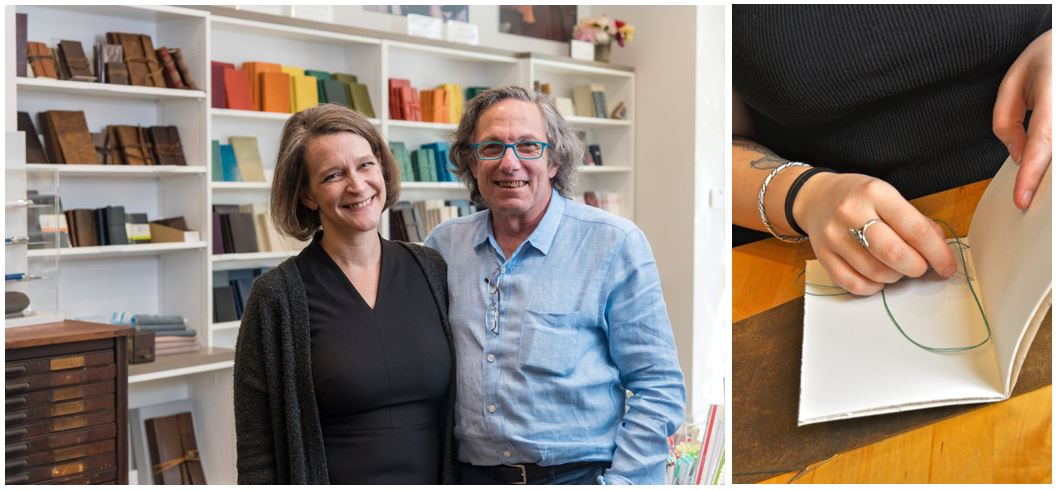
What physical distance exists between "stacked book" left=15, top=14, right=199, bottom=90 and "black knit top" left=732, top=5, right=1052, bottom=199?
3579mm

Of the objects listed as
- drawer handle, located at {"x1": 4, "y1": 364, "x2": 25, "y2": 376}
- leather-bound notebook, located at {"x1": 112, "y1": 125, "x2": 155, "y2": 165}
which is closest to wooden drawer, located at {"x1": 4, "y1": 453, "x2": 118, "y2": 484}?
drawer handle, located at {"x1": 4, "y1": 364, "x2": 25, "y2": 376}

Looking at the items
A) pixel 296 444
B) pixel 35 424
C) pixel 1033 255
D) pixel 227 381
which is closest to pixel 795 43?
pixel 1033 255

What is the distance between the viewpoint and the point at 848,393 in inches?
53.1

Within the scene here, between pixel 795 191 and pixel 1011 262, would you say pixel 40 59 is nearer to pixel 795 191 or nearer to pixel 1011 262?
pixel 795 191

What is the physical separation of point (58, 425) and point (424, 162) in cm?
275

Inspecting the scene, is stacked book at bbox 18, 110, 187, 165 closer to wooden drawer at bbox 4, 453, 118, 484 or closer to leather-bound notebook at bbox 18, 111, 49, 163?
leather-bound notebook at bbox 18, 111, 49, 163

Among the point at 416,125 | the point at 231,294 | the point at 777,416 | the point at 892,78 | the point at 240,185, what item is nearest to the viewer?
the point at 892,78

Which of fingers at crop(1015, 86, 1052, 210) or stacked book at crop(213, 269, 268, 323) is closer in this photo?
fingers at crop(1015, 86, 1052, 210)

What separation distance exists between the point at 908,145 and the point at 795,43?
0.23m

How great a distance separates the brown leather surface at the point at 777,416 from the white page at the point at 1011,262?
5.1 inches

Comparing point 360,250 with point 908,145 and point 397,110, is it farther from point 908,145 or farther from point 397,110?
point 397,110

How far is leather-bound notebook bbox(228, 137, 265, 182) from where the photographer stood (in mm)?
4703

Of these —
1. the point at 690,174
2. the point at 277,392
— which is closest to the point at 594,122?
the point at 690,174

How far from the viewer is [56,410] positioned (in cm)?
328
